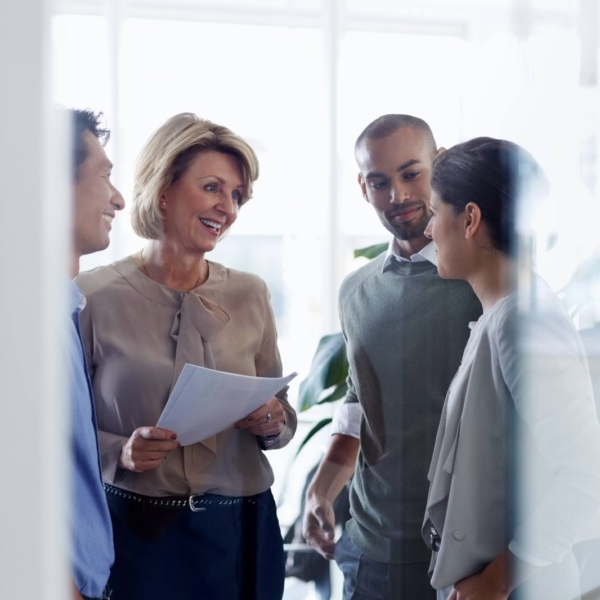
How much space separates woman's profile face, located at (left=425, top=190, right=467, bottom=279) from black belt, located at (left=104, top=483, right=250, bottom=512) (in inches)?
17.9

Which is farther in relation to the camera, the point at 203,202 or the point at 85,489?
the point at 203,202

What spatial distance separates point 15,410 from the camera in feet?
1.18

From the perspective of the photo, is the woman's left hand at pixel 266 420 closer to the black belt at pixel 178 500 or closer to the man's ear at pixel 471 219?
the black belt at pixel 178 500

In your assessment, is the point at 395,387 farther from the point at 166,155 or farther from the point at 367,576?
the point at 166,155

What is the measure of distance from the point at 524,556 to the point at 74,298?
0.67 m

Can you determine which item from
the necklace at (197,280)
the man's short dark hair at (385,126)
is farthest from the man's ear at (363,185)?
the necklace at (197,280)

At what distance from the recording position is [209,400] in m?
0.91

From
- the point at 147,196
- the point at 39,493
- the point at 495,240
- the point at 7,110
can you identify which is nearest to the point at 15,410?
the point at 39,493

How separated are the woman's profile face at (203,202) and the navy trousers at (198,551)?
37 cm

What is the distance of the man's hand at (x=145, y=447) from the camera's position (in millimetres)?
938

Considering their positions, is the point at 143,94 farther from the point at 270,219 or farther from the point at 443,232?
the point at 443,232

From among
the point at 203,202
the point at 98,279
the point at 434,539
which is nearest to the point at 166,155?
the point at 203,202

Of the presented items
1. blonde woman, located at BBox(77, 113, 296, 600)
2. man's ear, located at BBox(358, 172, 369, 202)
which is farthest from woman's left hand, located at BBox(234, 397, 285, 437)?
man's ear, located at BBox(358, 172, 369, 202)

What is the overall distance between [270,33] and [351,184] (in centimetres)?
25
